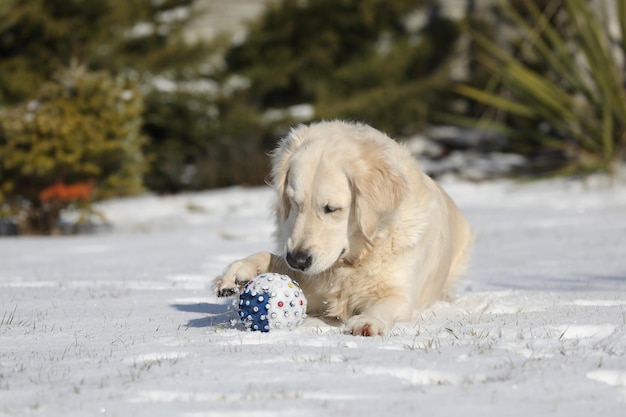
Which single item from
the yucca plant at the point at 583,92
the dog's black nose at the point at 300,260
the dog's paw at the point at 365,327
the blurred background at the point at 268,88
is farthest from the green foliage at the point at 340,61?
the dog's paw at the point at 365,327

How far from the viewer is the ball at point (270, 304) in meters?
4.13

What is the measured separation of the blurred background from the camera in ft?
37.9

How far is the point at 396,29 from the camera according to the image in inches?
733

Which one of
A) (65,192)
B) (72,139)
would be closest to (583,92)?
(72,139)

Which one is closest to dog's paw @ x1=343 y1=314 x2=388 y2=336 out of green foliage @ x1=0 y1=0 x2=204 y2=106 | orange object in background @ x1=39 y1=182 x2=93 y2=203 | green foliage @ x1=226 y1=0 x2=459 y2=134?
orange object in background @ x1=39 y1=182 x2=93 y2=203

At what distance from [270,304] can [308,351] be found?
53cm

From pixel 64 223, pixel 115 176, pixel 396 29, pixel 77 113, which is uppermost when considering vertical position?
pixel 396 29

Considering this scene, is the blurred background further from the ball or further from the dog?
the ball

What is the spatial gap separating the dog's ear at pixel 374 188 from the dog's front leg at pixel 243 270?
0.55m

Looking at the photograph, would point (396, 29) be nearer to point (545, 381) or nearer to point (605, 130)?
point (605, 130)

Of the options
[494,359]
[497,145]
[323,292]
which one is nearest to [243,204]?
[497,145]

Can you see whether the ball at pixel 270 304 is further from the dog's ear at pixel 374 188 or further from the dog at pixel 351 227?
the dog's ear at pixel 374 188

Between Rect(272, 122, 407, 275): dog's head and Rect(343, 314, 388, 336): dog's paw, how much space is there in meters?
0.35

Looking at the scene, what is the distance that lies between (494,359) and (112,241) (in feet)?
24.0
